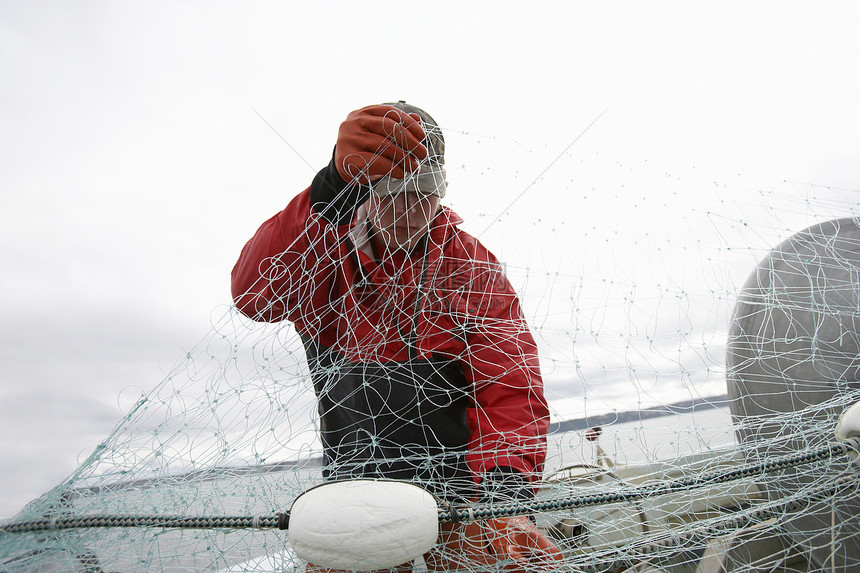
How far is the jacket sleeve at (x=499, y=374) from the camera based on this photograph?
125 cm

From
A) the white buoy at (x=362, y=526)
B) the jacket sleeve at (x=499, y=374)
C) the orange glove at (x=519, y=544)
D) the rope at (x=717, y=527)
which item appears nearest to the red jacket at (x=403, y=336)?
the jacket sleeve at (x=499, y=374)

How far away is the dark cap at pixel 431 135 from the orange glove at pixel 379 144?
8cm

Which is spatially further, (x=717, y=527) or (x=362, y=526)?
(x=717, y=527)

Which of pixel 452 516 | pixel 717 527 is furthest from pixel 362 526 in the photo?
pixel 717 527

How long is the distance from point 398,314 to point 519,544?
67 centimetres

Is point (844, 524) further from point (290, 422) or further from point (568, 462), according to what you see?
point (290, 422)

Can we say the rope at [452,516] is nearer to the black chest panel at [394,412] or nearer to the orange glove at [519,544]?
the orange glove at [519,544]

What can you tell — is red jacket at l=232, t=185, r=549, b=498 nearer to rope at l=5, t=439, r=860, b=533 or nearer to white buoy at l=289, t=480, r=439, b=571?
rope at l=5, t=439, r=860, b=533

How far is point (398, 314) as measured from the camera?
131cm

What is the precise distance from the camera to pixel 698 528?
1.05 meters

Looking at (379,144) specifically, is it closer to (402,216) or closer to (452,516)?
(402,216)

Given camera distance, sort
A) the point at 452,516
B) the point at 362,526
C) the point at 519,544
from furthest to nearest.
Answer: the point at 519,544
the point at 452,516
the point at 362,526

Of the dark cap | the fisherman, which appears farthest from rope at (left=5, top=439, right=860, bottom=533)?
→ the dark cap

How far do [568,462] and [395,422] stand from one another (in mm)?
573
